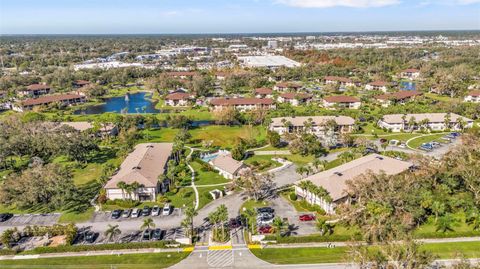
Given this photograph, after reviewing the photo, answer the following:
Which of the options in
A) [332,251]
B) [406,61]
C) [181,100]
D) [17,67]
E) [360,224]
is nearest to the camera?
[332,251]

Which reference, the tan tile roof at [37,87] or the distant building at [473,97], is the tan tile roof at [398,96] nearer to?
the distant building at [473,97]

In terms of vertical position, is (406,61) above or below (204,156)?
above

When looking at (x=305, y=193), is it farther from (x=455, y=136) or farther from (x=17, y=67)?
(x=17, y=67)

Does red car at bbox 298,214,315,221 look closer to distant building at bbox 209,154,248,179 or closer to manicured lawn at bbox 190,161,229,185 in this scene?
distant building at bbox 209,154,248,179

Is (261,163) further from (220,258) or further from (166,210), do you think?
(220,258)

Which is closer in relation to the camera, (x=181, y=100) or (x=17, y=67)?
(x=181, y=100)

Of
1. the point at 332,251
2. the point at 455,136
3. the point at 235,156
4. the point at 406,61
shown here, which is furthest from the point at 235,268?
the point at 406,61

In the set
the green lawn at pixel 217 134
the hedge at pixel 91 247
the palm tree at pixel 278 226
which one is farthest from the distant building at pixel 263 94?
the hedge at pixel 91 247

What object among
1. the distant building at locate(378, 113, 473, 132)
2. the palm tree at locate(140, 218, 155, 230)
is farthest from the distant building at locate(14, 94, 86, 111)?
the distant building at locate(378, 113, 473, 132)
